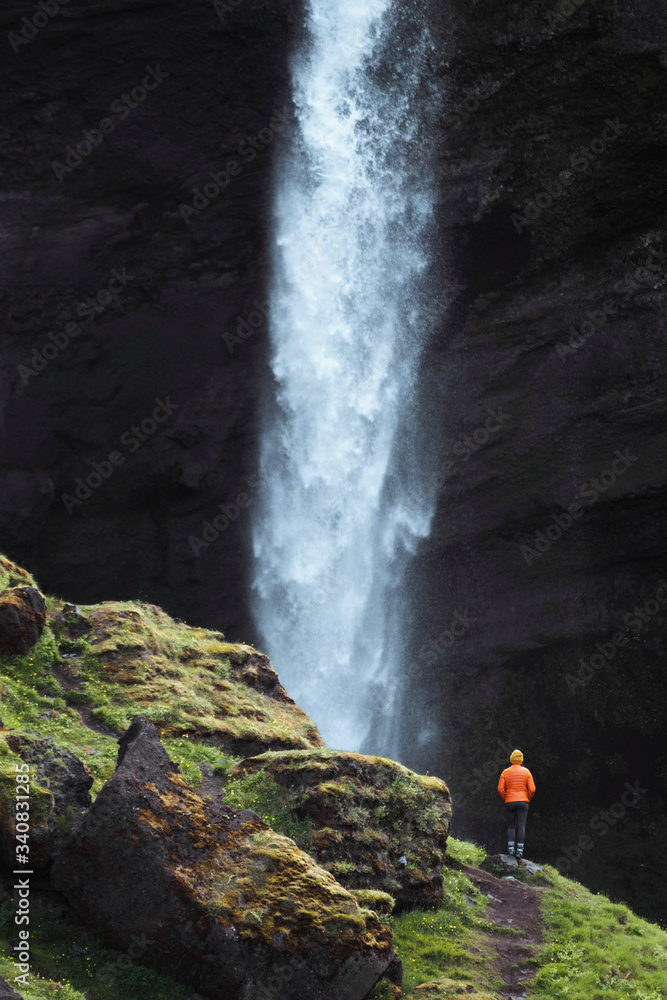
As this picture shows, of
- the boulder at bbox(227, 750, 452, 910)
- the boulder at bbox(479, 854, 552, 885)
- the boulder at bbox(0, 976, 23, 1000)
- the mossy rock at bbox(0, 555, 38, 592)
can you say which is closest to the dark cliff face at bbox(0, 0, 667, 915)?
the mossy rock at bbox(0, 555, 38, 592)

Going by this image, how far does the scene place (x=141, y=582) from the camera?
93.0 feet

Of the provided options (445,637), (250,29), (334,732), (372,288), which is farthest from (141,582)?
(250,29)

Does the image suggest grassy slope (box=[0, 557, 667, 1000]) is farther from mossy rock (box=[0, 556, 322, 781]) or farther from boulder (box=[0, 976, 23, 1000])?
boulder (box=[0, 976, 23, 1000])

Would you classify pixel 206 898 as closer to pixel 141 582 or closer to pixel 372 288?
pixel 141 582

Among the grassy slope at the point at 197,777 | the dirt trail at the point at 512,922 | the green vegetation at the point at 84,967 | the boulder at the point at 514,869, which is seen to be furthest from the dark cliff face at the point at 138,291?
the green vegetation at the point at 84,967

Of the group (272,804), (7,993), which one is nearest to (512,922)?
(272,804)

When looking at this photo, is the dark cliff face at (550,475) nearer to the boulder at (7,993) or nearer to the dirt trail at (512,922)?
the dirt trail at (512,922)

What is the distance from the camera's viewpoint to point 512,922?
12531 mm

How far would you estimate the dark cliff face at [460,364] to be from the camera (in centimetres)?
2769

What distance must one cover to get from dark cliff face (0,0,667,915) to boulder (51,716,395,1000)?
62.3 ft

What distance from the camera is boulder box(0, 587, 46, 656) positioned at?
1289 centimetres

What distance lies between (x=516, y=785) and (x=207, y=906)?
7.63 m

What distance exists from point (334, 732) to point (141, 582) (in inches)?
283

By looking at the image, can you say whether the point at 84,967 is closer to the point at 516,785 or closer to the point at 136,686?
the point at 136,686
